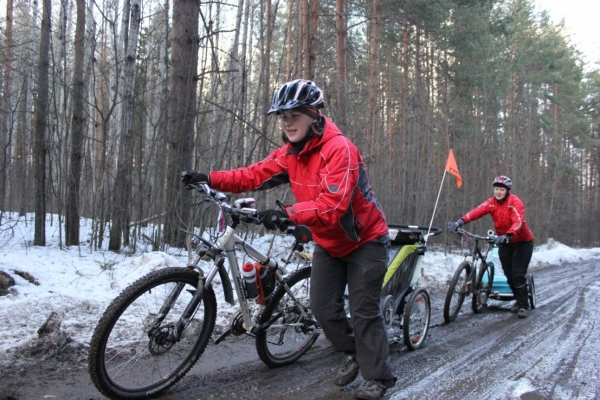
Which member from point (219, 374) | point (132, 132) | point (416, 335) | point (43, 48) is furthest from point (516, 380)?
point (43, 48)

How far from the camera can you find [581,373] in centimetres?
446

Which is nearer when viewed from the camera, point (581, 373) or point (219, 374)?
point (219, 374)

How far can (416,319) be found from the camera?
523cm

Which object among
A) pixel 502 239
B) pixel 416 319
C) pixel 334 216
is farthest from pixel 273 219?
pixel 502 239

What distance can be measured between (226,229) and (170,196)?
489 cm

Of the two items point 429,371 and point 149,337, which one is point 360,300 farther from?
point 149,337

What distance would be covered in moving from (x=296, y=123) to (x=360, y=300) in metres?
1.39

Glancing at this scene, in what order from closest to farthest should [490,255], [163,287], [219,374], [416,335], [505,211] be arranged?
[163,287]
[219,374]
[416,335]
[505,211]
[490,255]

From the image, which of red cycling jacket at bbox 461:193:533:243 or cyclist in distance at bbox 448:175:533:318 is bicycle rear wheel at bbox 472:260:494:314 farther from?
red cycling jacket at bbox 461:193:533:243

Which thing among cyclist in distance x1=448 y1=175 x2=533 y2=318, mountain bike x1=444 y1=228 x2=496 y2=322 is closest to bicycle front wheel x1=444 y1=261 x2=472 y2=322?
mountain bike x1=444 y1=228 x2=496 y2=322

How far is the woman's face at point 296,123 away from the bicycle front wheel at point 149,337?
1243 millimetres

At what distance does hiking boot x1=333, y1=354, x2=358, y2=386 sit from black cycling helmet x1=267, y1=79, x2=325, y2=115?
2.02m

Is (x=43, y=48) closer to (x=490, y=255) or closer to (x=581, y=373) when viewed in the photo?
(x=490, y=255)

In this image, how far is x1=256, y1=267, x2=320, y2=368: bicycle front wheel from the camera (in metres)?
4.09
